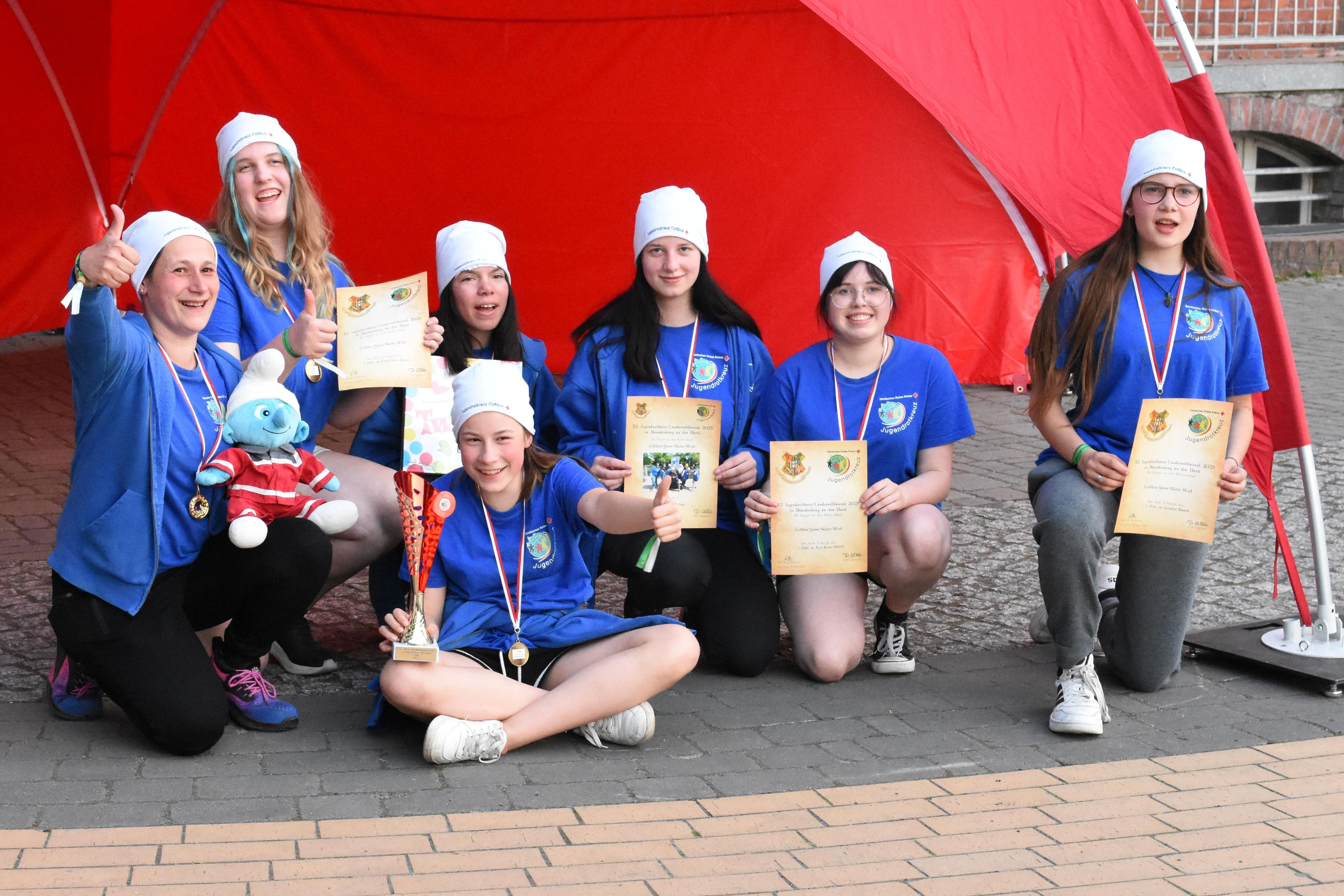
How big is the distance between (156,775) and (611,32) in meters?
4.45

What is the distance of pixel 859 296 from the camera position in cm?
425

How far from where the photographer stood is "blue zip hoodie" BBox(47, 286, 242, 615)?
3.51m

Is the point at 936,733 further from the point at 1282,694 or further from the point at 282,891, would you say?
the point at 282,891

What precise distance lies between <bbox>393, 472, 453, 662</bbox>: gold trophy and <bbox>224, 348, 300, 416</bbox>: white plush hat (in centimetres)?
40

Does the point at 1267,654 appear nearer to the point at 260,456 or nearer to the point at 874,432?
the point at 874,432

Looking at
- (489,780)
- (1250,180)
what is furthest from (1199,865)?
(1250,180)

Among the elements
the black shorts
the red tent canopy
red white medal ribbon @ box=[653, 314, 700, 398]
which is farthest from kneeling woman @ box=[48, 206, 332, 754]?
the red tent canopy

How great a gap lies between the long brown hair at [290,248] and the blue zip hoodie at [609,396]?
0.79m

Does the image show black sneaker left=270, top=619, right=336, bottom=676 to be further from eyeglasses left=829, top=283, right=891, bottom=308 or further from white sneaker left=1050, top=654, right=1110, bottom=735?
white sneaker left=1050, top=654, right=1110, bottom=735

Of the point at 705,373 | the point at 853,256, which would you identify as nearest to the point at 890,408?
the point at 853,256

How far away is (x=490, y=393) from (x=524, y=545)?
1.43 feet

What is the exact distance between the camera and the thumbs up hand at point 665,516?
3.44 m

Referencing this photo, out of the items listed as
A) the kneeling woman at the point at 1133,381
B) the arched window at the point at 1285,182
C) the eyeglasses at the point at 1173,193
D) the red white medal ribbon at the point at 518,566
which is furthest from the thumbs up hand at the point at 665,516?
the arched window at the point at 1285,182

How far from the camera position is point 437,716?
3.58m
